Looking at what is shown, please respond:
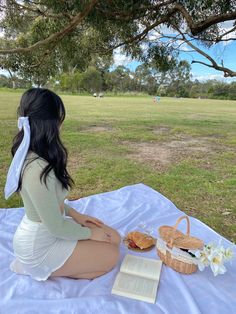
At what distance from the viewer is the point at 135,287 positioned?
1423 mm

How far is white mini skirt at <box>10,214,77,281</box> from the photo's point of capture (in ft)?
4.42

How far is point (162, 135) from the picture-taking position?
256 inches

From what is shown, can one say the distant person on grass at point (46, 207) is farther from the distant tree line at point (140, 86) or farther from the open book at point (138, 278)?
the distant tree line at point (140, 86)

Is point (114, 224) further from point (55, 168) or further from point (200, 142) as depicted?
point (200, 142)

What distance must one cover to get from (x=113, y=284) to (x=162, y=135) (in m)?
5.26

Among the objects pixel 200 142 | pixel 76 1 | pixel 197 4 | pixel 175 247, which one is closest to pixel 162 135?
pixel 200 142

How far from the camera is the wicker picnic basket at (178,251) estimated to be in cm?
152

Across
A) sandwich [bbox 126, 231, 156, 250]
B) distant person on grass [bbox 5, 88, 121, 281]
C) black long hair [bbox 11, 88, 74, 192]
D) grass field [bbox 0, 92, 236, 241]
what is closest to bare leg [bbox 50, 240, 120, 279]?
distant person on grass [bbox 5, 88, 121, 281]

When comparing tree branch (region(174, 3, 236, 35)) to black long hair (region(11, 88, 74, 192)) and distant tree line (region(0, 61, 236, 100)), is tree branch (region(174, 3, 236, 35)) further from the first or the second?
distant tree line (region(0, 61, 236, 100))

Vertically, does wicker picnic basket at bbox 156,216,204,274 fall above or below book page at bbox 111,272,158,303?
above

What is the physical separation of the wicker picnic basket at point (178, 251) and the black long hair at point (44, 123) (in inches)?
27.9

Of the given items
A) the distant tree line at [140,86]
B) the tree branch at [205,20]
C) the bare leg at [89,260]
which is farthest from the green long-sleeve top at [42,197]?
the distant tree line at [140,86]

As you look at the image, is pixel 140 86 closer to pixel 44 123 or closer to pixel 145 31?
pixel 145 31

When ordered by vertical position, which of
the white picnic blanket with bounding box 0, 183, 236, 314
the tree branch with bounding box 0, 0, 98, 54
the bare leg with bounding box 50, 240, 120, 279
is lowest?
the white picnic blanket with bounding box 0, 183, 236, 314
